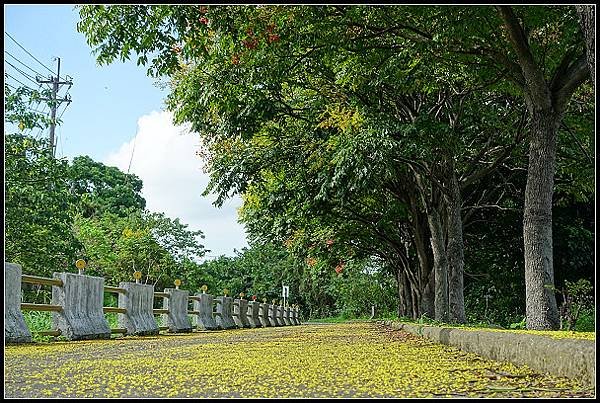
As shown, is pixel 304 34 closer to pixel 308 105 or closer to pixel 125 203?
pixel 308 105

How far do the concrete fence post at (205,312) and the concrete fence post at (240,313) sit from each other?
2982 millimetres

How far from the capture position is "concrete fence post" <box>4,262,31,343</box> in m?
8.82

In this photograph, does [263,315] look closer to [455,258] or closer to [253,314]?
[253,314]

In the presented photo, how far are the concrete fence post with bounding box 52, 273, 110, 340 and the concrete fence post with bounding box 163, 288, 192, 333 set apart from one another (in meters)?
4.13

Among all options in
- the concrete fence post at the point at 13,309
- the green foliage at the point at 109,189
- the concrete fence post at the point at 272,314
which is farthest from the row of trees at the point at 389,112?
the green foliage at the point at 109,189

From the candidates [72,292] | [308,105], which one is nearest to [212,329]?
[308,105]

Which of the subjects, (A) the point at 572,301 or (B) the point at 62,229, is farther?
(B) the point at 62,229

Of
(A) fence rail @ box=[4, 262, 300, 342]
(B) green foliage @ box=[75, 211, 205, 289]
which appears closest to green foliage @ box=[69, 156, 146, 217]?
(B) green foliage @ box=[75, 211, 205, 289]

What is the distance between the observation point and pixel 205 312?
19016 mm

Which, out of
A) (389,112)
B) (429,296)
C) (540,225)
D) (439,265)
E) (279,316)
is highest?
(389,112)

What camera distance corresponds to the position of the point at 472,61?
10328 millimetres

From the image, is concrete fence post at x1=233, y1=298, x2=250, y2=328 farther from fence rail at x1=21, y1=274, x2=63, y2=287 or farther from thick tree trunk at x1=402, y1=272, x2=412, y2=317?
fence rail at x1=21, y1=274, x2=63, y2=287

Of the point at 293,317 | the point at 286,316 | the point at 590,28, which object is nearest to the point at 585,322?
the point at 590,28

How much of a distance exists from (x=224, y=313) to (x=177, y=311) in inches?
201
